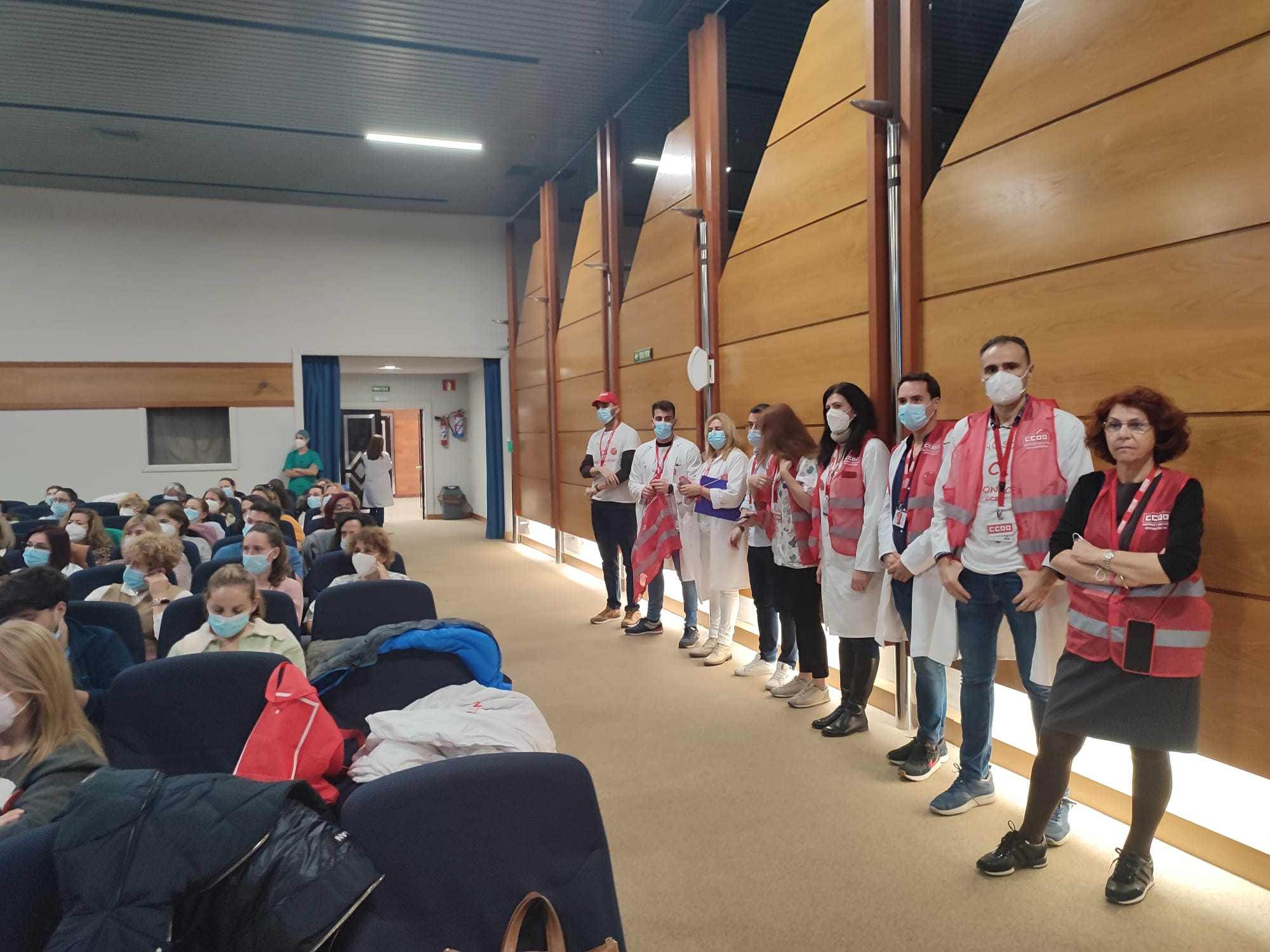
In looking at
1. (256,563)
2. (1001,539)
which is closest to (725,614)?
(1001,539)

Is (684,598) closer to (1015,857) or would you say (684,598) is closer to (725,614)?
(725,614)

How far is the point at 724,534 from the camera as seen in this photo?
4.65 meters

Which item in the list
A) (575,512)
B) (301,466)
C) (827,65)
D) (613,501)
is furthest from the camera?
(301,466)

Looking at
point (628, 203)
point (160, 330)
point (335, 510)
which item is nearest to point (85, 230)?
point (160, 330)

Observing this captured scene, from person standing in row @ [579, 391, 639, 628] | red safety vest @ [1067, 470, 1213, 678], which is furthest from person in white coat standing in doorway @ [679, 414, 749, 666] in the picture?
red safety vest @ [1067, 470, 1213, 678]

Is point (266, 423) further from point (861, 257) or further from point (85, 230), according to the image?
point (861, 257)

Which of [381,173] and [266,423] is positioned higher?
[381,173]

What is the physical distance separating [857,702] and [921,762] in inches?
20.7

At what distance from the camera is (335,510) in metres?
4.97

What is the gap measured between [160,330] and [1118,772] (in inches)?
415

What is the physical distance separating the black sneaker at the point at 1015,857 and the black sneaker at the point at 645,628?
10.4 feet

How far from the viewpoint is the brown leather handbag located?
1342 mm

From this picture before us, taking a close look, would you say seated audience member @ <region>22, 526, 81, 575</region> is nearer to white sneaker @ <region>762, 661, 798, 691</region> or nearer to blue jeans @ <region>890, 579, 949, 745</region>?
white sneaker @ <region>762, 661, 798, 691</region>

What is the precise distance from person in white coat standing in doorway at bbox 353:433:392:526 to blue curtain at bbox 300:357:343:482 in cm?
71
